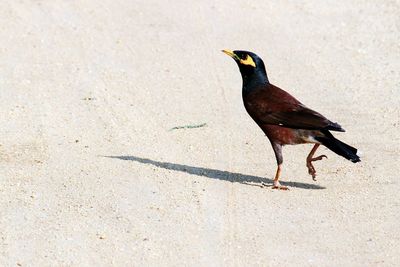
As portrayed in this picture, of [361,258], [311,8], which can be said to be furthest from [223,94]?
[361,258]

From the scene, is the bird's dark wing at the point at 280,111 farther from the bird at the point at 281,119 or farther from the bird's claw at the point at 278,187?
the bird's claw at the point at 278,187

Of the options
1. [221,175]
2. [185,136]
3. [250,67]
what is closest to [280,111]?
[250,67]

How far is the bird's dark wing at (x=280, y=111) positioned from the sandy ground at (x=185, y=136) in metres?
0.57

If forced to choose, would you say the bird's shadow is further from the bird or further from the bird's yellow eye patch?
the bird's yellow eye patch

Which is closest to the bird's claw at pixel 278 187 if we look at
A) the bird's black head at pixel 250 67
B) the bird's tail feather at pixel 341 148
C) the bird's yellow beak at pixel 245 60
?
the bird's tail feather at pixel 341 148

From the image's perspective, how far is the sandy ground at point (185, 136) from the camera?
24.7ft

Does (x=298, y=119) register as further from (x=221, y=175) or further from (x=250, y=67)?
(x=221, y=175)

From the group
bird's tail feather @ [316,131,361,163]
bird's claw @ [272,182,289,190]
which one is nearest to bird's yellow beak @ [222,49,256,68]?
bird's tail feather @ [316,131,361,163]

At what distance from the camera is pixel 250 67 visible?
919 centimetres

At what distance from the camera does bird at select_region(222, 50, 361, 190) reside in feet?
28.8

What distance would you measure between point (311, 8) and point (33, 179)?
7012 millimetres

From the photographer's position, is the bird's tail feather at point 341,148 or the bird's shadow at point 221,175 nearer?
the bird's tail feather at point 341,148

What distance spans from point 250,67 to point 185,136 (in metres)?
1.32

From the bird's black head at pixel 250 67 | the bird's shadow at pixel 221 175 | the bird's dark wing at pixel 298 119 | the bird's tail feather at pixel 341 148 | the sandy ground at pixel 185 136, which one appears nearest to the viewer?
the sandy ground at pixel 185 136
